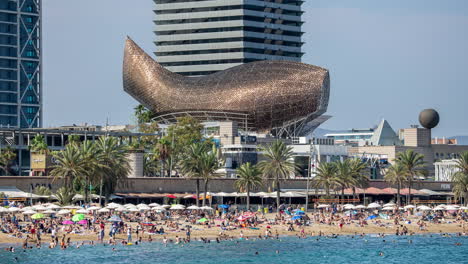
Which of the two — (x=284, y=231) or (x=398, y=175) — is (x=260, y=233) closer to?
(x=284, y=231)

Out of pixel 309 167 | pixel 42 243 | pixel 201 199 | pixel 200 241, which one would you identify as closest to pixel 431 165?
pixel 309 167

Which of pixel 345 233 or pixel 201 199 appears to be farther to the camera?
pixel 201 199

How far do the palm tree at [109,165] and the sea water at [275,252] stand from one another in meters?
16.6

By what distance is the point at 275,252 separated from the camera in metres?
86.9

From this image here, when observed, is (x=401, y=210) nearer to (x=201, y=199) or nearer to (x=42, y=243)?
(x=201, y=199)

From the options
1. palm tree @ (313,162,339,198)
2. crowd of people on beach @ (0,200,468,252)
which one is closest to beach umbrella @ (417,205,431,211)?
crowd of people on beach @ (0,200,468,252)

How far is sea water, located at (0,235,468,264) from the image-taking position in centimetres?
7856

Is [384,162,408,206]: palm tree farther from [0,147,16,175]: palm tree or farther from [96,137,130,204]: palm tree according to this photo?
[0,147,16,175]: palm tree

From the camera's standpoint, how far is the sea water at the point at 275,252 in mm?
78562

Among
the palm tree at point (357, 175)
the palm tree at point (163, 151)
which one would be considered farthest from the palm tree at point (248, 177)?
the palm tree at point (163, 151)

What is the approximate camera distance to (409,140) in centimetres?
18300

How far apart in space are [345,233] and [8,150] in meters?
58.1

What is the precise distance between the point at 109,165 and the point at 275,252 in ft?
89.6

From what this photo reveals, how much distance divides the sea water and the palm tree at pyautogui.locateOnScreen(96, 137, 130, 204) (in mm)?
16577
